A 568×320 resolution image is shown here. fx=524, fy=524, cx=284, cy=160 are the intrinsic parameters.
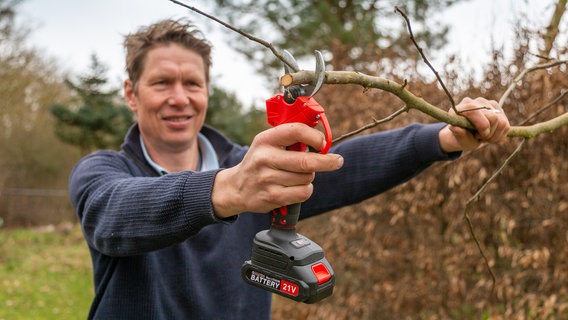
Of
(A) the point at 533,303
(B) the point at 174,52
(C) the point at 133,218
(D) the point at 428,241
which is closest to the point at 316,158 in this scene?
(C) the point at 133,218

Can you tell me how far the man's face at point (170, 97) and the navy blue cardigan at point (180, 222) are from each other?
0.12m

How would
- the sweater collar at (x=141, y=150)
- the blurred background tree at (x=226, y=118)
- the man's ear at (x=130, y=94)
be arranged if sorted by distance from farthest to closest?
the blurred background tree at (x=226, y=118)
the man's ear at (x=130, y=94)
the sweater collar at (x=141, y=150)

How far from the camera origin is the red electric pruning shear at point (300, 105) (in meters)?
1.27

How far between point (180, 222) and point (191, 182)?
115 mm

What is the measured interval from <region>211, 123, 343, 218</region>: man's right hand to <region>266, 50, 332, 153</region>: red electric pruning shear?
37 millimetres

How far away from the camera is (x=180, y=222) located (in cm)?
146

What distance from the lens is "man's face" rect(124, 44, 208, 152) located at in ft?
7.57

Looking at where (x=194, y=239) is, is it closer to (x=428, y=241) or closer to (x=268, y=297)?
(x=268, y=297)

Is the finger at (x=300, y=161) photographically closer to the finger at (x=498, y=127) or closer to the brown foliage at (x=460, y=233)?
the finger at (x=498, y=127)

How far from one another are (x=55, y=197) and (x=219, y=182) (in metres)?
16.3

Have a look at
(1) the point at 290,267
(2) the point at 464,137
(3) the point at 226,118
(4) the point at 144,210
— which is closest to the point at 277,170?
(1) the point at 290,267

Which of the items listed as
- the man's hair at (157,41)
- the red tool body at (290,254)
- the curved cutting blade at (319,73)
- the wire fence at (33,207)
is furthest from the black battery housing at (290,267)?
the wire fence at (33,207)

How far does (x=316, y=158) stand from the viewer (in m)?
1.24

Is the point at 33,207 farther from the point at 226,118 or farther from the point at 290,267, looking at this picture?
the point at 290,267
